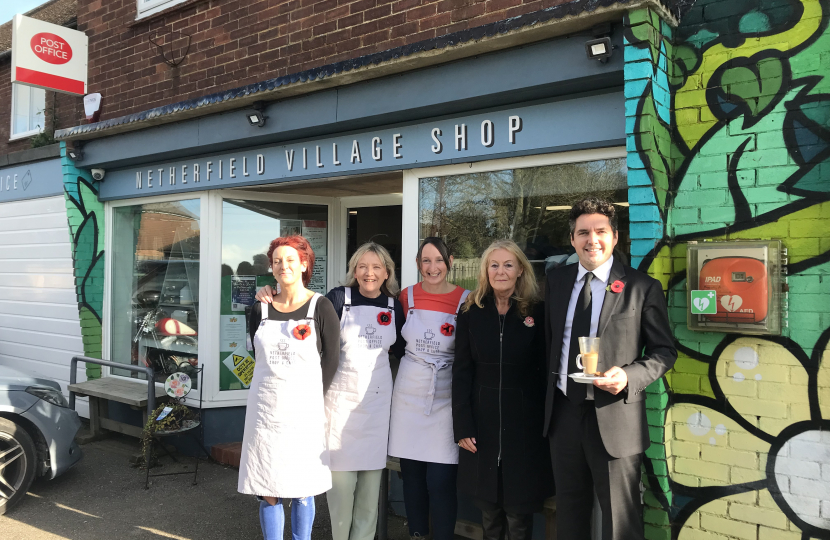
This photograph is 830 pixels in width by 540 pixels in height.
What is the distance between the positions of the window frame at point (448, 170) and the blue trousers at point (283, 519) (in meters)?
1.84

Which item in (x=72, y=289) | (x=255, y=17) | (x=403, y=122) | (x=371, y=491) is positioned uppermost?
(x=255, y=17)

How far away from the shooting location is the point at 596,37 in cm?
344

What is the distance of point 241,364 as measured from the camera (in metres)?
6.33

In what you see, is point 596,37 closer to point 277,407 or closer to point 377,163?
point 377,163

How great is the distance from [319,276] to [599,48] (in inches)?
153

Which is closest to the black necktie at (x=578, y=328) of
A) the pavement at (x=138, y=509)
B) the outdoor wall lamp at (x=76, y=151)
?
the pavement at (x=138, y=509)

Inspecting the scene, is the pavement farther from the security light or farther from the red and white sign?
the red and white sign

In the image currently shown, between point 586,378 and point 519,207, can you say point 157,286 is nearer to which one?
point 519,207

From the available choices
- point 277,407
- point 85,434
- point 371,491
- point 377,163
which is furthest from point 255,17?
point 85,434

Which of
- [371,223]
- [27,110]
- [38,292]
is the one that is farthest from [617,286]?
[27,110]

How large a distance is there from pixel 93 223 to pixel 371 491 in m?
5.23

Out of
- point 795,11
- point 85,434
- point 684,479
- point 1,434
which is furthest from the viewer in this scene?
point 85,434

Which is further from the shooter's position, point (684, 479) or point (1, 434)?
point (1, 434)

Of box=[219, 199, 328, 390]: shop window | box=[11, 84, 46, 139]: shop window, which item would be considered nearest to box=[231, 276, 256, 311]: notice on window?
box=[219, 199, 328, 390]: shop window
